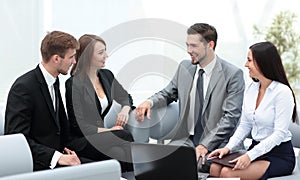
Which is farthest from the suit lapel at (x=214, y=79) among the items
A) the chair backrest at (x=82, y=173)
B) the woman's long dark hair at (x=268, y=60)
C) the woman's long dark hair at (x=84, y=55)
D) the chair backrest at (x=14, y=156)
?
the chair backrest at (x=14, y=156)

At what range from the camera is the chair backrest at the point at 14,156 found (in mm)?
1729

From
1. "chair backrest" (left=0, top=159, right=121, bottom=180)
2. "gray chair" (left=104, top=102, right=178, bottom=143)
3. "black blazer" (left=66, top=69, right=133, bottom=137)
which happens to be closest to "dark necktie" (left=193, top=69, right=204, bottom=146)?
"gray chair" (left=104, top=102, right=178, bottom=143)

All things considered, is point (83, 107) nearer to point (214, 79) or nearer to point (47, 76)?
point (47, 76)

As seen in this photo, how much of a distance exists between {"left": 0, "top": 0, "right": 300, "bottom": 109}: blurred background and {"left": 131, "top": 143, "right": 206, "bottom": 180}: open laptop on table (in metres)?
0.54

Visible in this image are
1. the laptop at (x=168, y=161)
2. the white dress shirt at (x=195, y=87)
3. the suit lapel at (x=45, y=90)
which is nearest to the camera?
the laptop at (x=168, y=161)

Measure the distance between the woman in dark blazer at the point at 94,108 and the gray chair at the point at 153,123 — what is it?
0.06m

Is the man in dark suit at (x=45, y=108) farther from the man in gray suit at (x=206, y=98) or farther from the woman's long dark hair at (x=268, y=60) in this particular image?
the woman's long dark hair at (x=268, y=60)

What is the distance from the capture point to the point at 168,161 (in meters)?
2.47

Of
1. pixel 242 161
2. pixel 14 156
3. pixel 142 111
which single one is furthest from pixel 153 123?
pixel 14 156

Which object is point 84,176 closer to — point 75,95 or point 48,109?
point 48,109

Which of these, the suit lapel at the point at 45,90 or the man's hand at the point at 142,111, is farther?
the man's hand at the point at 142,111

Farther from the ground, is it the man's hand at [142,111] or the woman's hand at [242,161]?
the man's hand at [142,111]

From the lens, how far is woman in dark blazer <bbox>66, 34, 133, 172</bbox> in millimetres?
3074

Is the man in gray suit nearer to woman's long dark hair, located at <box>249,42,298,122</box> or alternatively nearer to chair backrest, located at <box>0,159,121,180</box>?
woman's long dark hair, located at <box>249,42,298,122</box>
